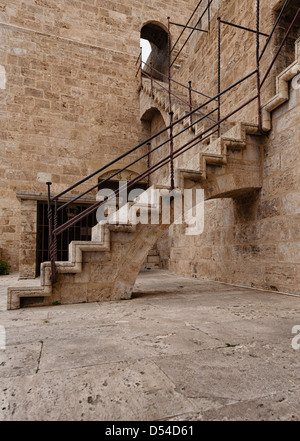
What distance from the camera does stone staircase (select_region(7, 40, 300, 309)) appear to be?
3.32 metres

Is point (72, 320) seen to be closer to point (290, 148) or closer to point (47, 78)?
point (290, 148)

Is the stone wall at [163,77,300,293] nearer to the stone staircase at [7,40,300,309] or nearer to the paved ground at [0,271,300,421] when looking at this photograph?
the stone staircase at [7,40,300,309]

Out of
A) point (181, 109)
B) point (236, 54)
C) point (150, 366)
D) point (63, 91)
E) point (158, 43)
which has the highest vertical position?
point (158, 43)

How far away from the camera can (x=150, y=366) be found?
154 centimetres

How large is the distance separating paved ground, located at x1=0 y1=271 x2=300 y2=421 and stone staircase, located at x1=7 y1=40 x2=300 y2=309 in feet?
1.68

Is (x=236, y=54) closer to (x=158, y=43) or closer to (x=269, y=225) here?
(x=269, y=225)

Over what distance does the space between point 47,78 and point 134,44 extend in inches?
141

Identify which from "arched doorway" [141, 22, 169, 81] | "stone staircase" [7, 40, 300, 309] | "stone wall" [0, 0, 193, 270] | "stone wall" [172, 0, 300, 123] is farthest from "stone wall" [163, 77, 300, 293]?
"arched doorway" [141, 22, 169, 81]

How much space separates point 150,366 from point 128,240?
83.7 inches

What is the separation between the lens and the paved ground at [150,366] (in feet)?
3.73

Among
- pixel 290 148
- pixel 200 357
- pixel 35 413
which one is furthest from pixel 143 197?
pixel 35 413

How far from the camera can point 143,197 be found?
3828mm

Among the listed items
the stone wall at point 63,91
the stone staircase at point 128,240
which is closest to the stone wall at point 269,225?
the stone staircase at point 128,240

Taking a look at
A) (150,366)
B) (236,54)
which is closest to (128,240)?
(150,366)
